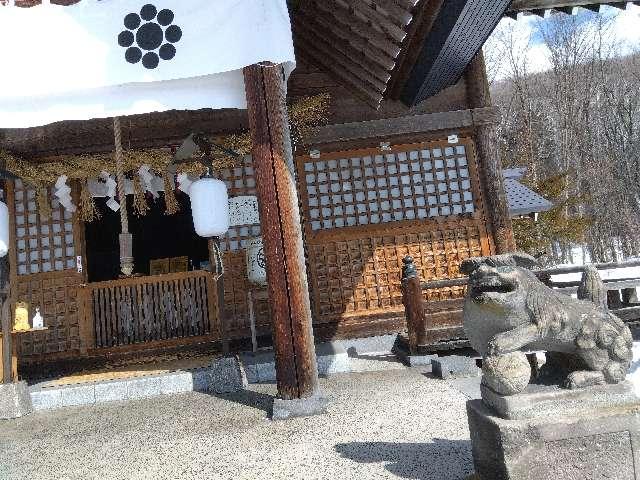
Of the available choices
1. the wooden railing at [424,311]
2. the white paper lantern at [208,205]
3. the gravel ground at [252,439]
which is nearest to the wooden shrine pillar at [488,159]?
the wooden railing at [424,311]

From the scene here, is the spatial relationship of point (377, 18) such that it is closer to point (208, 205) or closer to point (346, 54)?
point (346, 54)

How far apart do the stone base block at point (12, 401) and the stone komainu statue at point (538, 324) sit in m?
5.58

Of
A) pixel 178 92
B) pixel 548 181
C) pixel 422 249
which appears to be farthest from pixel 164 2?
pixel 548 181

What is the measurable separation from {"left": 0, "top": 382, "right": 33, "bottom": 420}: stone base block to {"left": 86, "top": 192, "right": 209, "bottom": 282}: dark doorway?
7239mm

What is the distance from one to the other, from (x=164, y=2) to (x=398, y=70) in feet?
11.6

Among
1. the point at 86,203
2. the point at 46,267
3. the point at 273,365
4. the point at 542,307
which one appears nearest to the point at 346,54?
the point at 273,365

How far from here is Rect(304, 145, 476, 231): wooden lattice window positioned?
8.03 metres

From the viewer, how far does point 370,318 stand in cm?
778

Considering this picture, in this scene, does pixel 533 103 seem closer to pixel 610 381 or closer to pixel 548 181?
pixel 548 181

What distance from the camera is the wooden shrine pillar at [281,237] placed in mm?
4359

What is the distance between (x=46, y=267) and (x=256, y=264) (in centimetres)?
397

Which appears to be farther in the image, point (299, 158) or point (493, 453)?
point (299, 158)

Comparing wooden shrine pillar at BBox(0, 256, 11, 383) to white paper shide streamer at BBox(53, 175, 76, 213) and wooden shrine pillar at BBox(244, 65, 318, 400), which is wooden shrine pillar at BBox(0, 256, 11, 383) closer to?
white paper shide streamer at BBox(53, 175, 76, 213)

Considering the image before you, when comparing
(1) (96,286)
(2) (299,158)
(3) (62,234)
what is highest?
(2) (299,158)
